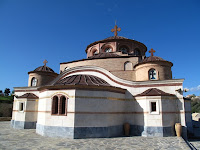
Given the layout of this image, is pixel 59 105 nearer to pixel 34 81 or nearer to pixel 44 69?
pixel 34 81

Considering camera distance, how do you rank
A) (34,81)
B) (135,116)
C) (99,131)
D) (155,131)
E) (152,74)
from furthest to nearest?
(34,81) < (152,74) < (135,116) < (155,131) < (99,131)

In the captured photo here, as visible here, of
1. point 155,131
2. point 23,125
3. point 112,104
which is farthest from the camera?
point 23,125

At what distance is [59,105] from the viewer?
12.2 metres

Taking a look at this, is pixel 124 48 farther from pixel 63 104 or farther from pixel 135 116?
pixel 63 104

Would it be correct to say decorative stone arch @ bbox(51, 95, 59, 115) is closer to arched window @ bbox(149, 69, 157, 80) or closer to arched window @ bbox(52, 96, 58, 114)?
arched window @ bbox(52, 96, 58, 114)

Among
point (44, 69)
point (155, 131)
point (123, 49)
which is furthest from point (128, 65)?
point (44, 69)

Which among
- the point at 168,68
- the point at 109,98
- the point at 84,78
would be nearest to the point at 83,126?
the point at 109,98

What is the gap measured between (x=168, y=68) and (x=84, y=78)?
8579 mm

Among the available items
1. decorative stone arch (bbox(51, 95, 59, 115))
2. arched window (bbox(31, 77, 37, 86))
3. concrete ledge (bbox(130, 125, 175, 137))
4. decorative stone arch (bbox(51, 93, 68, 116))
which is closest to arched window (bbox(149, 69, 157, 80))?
concrete ledge (bbox(130, 125, 175, 137))

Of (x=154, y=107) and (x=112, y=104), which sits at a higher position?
(x=112, y=104)

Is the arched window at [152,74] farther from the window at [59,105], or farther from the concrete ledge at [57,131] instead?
the concrete ledge at [57,131]

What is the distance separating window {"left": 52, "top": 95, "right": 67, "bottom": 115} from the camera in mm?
12169

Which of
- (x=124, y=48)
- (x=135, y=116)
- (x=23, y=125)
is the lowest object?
(x=23, y=125)

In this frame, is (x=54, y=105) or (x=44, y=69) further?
(x=44, y=69)
